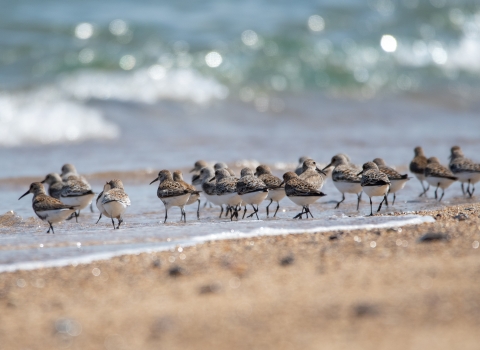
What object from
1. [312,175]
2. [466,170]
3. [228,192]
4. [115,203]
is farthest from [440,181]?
[115,203]

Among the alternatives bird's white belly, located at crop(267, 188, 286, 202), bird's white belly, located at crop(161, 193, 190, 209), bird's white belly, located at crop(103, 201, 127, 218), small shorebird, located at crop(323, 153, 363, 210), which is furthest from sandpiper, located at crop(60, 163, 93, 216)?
small shorebird, located at crop(323, 153, 363, 210)

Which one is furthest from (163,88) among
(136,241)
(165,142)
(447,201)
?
(136,241)

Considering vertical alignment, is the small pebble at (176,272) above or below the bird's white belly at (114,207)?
below

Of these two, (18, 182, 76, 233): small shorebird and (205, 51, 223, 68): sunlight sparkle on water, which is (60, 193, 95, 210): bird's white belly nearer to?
(18, 182, 76, 233): small shorebird

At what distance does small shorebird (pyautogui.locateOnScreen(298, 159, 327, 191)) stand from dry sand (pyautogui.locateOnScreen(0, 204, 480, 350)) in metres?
3.13

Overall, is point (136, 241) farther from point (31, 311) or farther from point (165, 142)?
point (165, 142)

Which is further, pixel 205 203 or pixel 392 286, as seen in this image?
pixel 205 203

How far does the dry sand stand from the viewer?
4.49 m

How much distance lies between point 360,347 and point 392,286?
3.51 feet

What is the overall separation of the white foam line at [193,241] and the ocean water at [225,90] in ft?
0.58

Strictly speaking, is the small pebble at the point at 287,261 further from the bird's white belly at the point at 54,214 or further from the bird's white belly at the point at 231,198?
the bird's white belly at the point at 54,214

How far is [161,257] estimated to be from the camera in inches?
252

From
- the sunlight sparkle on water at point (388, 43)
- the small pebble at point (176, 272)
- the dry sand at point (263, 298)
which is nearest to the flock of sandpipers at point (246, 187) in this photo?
the dry sand at point (263, 298)

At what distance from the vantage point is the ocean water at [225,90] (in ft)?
45.1
